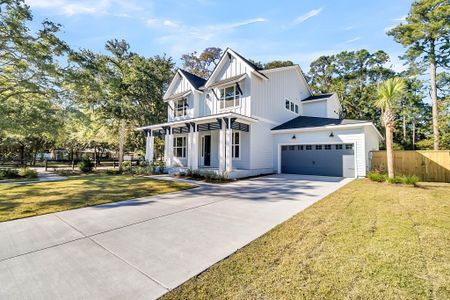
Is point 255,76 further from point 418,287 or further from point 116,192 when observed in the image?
point 418,287

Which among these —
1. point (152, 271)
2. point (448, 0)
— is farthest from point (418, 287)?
point (448, 0)

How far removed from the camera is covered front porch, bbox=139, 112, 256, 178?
12750 millimetres

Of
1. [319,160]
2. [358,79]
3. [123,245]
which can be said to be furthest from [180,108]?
[358,79]

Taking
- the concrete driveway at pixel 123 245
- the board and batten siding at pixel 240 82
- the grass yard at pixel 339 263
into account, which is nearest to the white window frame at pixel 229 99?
the board and batten siding at pixel 240 82

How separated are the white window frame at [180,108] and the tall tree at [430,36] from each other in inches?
888

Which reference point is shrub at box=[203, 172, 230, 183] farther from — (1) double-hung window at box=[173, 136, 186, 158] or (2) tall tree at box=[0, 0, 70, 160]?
(2) tall tree at box=[0, 0, 70, 160]

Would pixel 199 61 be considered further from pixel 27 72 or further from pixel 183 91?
pixel 27 72

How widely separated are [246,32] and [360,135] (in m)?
9.60

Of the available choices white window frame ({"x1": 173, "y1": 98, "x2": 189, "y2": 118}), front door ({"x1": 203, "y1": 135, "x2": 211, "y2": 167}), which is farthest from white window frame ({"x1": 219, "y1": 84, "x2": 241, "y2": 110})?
white window frame ({"x1": 173, "y1": 98, "x2": 189, "y2": 118})

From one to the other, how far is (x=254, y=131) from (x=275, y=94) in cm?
420

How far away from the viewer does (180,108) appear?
18.8 meters

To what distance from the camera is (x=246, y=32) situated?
1355 cm

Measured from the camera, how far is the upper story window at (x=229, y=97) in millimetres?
15008

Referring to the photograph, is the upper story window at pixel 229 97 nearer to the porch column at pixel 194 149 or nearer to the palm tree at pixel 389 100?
the porch column at pixel 194 149
